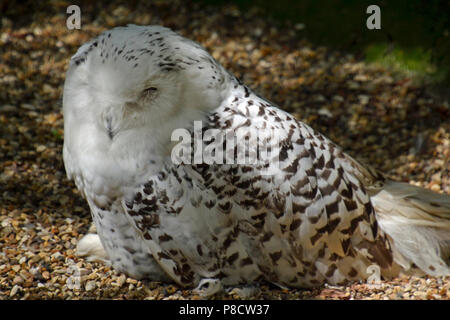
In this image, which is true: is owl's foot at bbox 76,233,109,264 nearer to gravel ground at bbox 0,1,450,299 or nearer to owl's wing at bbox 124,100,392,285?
Result: gravel ground at bbox 0,1,450,299


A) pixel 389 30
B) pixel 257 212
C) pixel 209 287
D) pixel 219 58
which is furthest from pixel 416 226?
pixel 219 58

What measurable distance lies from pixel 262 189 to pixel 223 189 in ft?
0.68

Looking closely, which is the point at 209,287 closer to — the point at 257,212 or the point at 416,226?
the point at 257,212

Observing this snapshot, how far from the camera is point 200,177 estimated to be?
3168 millimetres

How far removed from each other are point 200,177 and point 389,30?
3075 millimetres

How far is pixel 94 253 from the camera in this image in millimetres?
3713

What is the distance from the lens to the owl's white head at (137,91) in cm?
301

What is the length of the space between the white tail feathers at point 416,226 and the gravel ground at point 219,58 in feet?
0.36

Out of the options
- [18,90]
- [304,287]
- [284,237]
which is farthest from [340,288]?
[18,90]

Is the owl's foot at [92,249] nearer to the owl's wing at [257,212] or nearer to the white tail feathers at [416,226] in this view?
the owl's wing at [257,212]

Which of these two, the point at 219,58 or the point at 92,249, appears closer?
the point at 92,249

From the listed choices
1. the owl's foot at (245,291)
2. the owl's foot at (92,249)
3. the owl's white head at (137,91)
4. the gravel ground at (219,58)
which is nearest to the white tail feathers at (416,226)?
the gravel ground at (219,58)

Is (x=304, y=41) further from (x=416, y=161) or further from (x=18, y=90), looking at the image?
(x=18, y=90)

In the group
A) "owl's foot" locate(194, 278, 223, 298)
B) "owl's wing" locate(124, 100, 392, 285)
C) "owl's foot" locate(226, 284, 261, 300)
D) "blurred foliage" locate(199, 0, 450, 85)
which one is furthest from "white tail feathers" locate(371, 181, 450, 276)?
"blurred foliage" locate(199, 0, 450, 85)
